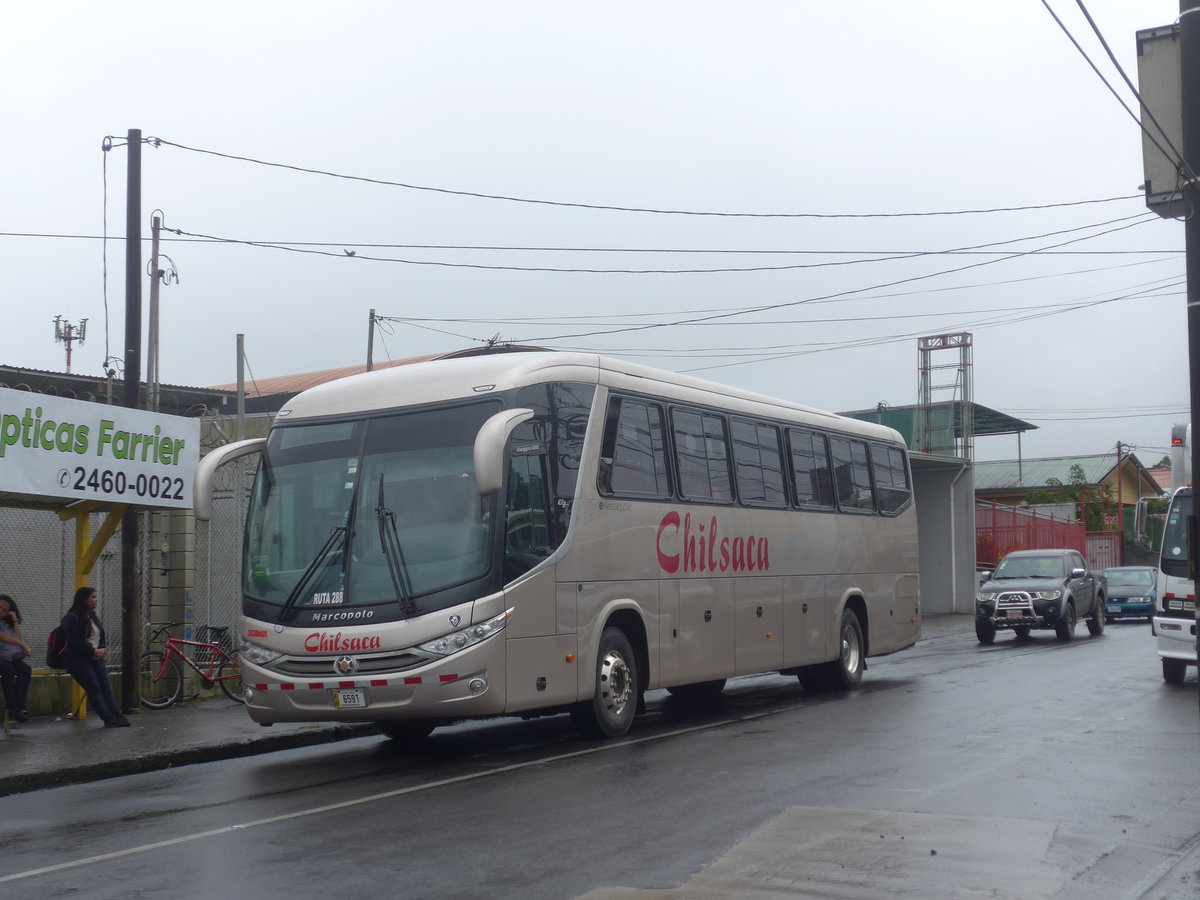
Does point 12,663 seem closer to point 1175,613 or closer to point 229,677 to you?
point 229,677

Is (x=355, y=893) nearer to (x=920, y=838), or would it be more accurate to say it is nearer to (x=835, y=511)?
(x=920, y=838)

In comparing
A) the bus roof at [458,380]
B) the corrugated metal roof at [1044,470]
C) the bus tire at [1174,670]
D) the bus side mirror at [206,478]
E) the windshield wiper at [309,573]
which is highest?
the corrugated metal roof at [1044,470]

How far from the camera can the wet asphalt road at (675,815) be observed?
6887 mm

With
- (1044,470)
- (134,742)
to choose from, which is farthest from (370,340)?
(1044,470)

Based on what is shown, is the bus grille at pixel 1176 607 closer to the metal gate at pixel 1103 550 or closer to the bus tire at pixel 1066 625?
the bus tire at pixel 1066 625

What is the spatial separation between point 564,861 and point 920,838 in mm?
2061

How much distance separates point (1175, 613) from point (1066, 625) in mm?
9920

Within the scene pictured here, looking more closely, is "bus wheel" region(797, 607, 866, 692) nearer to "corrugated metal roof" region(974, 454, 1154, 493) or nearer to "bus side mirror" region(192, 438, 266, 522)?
"bus side mirror" region(192, 438, 266, 522)

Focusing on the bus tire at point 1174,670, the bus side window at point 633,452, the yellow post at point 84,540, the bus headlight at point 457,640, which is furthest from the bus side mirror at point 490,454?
the bus tire at point 1174,670

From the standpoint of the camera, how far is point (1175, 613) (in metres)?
17.1

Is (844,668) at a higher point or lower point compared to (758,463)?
lower

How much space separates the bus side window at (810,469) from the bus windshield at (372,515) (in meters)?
6.29

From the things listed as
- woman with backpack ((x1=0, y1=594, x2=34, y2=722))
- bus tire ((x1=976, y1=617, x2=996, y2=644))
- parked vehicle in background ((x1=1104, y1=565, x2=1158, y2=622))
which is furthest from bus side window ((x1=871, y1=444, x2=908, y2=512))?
parked vehicle in background ((x1=1104, y1=565, x2=1158, y2=622))

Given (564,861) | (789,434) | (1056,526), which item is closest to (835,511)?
(789,434)
